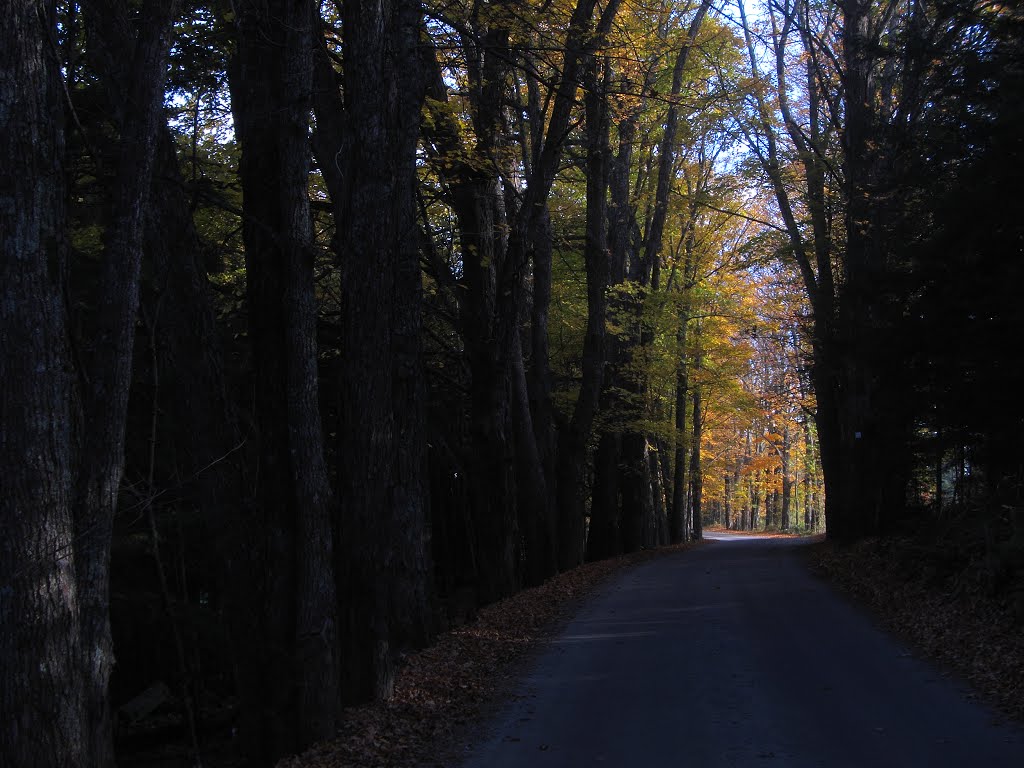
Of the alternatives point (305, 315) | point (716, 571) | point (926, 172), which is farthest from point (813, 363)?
point (305, 315)

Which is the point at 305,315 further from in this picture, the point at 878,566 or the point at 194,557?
the point at 878,566

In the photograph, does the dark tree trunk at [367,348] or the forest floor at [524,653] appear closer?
the forest floor at [524,653]

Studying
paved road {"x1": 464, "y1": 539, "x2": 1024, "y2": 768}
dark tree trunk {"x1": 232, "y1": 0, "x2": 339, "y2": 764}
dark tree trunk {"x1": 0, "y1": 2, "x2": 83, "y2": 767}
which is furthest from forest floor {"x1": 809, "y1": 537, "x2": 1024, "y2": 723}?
dark tree trunk {"x1": 0, "y1": 2, "x2": 83, "y2": 767}

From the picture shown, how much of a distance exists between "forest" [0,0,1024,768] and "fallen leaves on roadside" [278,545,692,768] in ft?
1.38

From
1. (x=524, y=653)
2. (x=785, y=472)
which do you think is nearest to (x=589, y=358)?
(x=524, y=653)

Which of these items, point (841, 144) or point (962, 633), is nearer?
point (962, 633)

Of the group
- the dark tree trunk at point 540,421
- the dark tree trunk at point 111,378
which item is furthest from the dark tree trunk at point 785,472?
the dark tree trunk at point 111,378

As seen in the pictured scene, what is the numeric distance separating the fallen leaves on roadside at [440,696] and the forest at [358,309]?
420 millimetres

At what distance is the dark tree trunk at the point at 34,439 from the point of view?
5773 mm

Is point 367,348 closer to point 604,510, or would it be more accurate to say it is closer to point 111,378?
point 111,378

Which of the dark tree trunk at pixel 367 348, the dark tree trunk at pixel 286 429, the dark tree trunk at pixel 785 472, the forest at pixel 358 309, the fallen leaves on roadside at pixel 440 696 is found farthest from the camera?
the dark tree trunk at pixel 785 472

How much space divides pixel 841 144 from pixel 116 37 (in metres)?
18.3

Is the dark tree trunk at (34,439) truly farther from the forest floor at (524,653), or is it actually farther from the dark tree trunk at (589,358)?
the dark tree trunk at (589,358)

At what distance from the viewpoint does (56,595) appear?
5.94m
